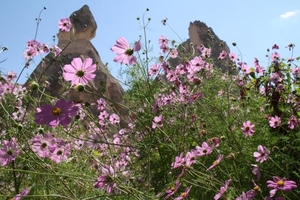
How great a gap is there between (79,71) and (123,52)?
325mm

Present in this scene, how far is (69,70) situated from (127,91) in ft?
6.23

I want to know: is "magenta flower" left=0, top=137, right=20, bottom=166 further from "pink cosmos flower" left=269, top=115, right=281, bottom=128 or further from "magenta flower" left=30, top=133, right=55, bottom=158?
"pink cosmos flower" left=269, top=115, right=281, bottom=128

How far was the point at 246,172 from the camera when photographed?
199 cm

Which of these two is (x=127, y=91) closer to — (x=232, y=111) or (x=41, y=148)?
(x=232, y=111)

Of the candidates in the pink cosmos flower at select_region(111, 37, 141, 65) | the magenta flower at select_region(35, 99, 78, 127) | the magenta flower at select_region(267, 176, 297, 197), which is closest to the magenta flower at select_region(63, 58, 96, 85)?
the magenta flower at select_region(35, 99, 78, 127)

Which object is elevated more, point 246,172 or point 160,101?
point 160,101

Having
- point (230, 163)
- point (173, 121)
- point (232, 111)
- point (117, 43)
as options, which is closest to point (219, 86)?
point (232, 111)

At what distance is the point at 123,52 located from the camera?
147 cm

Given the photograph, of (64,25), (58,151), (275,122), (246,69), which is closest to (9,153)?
(58,151)

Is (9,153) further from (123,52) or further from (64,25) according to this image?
(64,25)

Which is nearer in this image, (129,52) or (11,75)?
(129,52)

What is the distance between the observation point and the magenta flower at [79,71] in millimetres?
1159

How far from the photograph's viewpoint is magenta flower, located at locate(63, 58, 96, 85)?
3.80 feet

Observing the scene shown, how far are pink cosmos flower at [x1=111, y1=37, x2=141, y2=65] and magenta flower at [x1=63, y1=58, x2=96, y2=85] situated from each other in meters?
0.30
